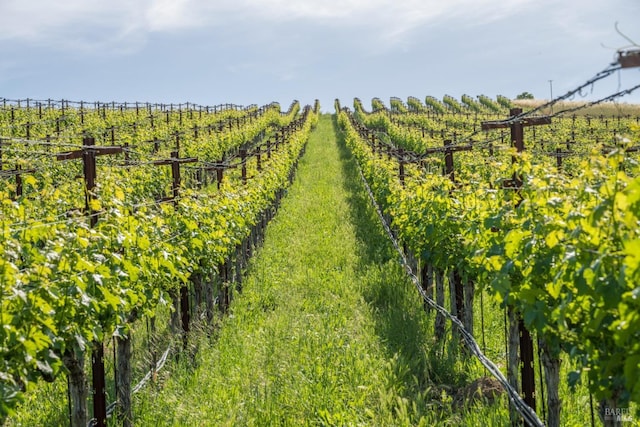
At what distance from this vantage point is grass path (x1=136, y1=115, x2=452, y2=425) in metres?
6.40

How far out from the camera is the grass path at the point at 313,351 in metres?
6.40

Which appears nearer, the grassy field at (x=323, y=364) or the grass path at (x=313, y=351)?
the grassy field at (x=323, y=364)

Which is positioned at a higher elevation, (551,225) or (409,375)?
(551,225)

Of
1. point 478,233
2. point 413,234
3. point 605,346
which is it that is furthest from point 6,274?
point 413,234

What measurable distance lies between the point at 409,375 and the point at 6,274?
5.02 meters

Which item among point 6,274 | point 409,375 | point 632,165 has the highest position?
point 632,165

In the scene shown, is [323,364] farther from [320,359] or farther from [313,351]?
[313,351]

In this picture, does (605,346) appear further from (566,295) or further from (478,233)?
(478,233)

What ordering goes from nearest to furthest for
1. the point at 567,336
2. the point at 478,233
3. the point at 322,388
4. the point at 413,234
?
the point at 567,336
the point at 478,233
the point at 322,388
the point at 413,234

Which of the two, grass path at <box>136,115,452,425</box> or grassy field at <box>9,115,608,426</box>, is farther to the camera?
grass path at <box>136,115,452,425</box>

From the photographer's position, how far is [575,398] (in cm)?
614

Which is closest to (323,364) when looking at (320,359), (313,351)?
(320,359)

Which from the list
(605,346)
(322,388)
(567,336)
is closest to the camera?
(605,346)

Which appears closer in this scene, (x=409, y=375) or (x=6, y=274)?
(x=6, y=274)
